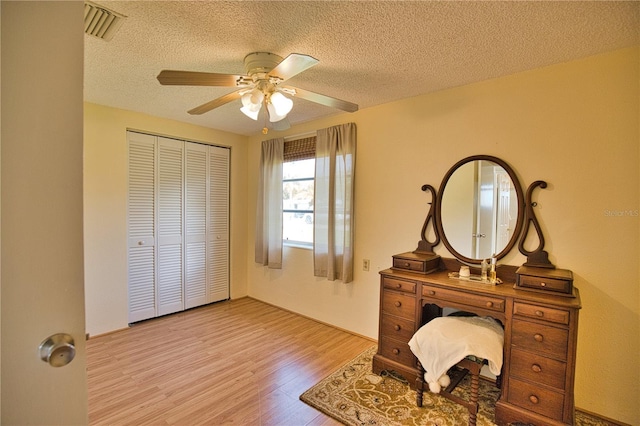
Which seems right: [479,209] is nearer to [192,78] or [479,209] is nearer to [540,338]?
[540,338]

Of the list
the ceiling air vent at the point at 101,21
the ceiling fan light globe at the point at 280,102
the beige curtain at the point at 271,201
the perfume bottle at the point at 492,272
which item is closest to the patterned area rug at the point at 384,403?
the perfume bottle at the point at 492,272

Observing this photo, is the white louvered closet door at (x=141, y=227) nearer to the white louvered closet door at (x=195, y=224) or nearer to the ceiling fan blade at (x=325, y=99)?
the white louvered closet door at (x=195, y=224)

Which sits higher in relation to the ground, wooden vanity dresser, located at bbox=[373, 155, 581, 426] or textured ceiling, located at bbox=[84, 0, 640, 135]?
textured ceiling, located at bbox=[84, 0, 640, 135]

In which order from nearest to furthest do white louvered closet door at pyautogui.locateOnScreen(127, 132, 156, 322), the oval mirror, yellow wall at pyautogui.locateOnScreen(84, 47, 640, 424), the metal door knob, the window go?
1. the metal door knob
2. yellow wall at pyautogui.locateOnScreen(84, 47, 640, 424)
3. the oval mirror
4. white louvered closet door at pyautogui.locateOnScreen(127, 132, 156, 322)
5. the window

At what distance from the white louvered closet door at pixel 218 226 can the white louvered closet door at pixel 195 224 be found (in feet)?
0.28

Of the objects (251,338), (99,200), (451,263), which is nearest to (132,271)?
(99,200)

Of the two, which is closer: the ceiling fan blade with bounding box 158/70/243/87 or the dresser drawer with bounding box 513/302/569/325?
the ceiling fan blade with bounding box 158/70/243/87

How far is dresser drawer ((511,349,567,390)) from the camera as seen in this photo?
1.70 m

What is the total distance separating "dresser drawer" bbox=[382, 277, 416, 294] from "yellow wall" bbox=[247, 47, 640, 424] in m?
0.55

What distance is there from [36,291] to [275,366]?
7.32ft

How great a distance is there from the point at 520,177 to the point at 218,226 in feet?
11.4

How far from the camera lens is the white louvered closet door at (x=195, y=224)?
3814mm

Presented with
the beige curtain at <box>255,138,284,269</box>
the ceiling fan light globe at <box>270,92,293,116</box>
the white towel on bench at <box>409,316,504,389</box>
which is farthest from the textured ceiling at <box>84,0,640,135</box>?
the white towel on bench at <box>409,316,504,389</box>

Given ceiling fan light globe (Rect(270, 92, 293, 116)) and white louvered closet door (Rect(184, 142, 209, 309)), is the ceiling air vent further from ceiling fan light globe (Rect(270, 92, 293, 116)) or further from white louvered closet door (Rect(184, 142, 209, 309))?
white louvered closet door (Rect(184, 142, 209, 309))
